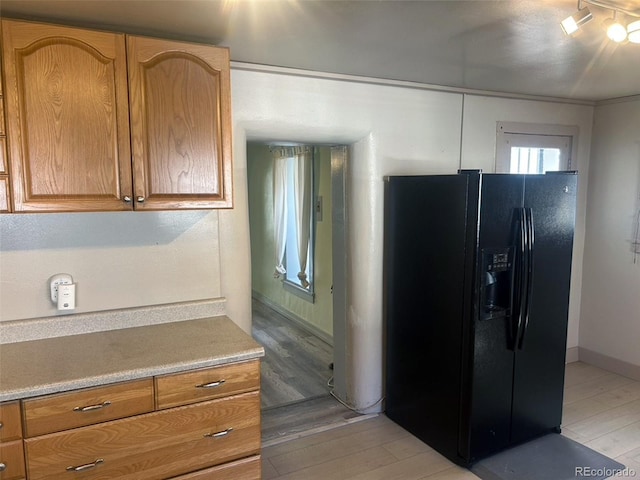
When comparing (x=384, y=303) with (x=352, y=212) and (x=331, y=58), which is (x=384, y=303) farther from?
(x=331, y=58)

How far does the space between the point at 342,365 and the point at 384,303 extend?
0.55 m

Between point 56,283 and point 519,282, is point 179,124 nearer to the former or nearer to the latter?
point 56,283

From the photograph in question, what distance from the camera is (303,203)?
495 centimetres

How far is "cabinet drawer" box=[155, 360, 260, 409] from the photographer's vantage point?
6.17 ft

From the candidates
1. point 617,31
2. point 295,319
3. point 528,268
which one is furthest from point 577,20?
point 295,319

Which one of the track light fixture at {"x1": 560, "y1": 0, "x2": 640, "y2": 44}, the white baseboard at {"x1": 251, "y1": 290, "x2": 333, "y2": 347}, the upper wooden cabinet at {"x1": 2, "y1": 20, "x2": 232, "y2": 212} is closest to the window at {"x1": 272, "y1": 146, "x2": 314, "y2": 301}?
the white baseboard at {"x1": 251, "y1": 290, "x2": 333, "y2": 347}

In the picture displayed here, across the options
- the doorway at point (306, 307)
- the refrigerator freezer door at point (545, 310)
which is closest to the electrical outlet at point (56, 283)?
the doorway at point (306, 307)

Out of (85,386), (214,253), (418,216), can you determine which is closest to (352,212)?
(418,216)

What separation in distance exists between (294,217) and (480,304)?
3.05m

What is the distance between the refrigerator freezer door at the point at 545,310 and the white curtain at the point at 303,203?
2529 millimetres

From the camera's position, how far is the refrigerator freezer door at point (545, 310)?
2752 mm

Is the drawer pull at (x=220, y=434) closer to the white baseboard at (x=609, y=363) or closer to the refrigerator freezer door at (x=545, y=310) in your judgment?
the refrigerator freezer door at (x=545, y=310)

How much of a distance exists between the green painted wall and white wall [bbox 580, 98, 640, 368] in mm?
2312

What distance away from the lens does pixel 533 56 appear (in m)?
2.50
